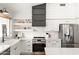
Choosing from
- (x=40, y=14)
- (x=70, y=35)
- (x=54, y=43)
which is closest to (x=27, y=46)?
(x=54, y=43)

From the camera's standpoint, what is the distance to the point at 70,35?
474 cm

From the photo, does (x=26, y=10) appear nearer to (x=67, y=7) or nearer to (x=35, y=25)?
(x=35, y=25)

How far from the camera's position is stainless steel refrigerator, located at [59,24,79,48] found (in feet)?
15.4

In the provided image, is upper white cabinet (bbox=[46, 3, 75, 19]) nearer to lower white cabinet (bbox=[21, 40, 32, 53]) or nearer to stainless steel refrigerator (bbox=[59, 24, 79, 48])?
stainless steel refrigerator (bbox=[59, 24, 79, 48])

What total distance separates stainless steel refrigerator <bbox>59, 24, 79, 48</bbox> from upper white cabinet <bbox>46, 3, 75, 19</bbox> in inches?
21.7

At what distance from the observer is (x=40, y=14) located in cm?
508

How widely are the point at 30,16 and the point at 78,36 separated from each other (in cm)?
192

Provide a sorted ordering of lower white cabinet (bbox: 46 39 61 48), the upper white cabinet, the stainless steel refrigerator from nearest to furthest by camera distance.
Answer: the stainless steel refrigerator, lower white cabinet (bbox: 46 39 61 48), the upper white cabinet

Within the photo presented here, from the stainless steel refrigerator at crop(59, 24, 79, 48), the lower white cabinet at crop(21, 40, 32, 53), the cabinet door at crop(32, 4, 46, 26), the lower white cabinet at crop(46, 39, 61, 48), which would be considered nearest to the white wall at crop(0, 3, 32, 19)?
the cabinet door at crop(32, 4, 46, 26)

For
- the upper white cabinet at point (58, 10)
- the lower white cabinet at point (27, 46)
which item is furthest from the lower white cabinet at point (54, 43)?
the upper white cabinet at point (58, 10)

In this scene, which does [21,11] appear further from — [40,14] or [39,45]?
[39,45]

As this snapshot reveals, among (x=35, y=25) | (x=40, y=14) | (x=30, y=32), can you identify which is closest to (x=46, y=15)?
(x=40, y=14)

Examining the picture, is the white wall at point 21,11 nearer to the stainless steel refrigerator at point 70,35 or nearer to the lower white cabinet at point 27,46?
the lower white cabinet at point 27,46

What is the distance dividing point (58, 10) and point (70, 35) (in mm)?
1045
